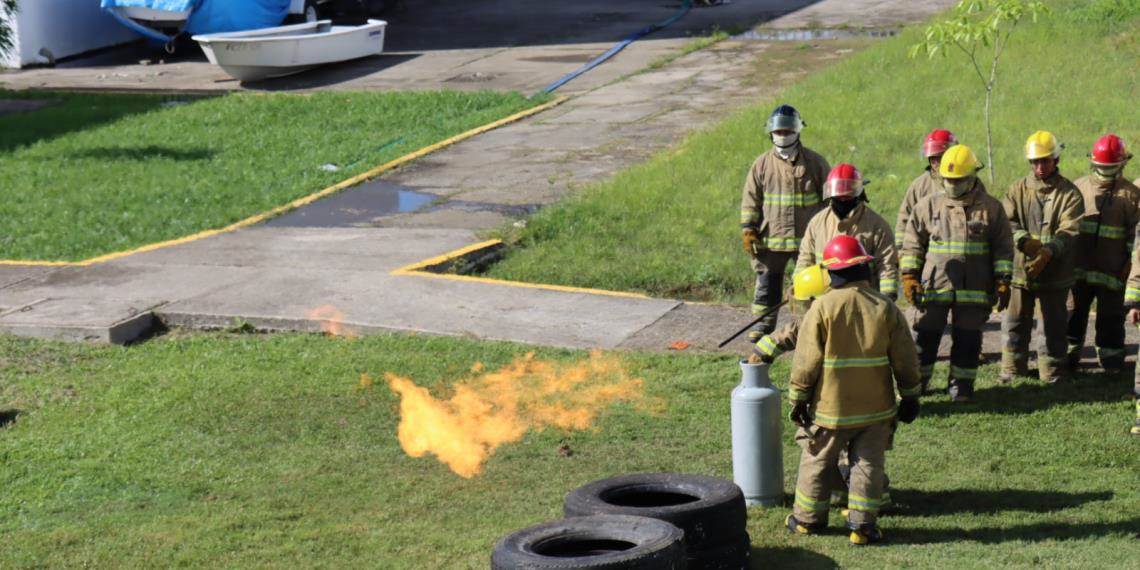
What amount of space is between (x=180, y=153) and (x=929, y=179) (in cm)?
1294

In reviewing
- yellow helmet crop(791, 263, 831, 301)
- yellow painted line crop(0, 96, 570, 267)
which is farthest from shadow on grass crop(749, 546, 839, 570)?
yellow painted line crop(0, 96, 570, 267)

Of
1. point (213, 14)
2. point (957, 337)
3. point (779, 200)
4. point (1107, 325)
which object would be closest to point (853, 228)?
point (957, 337)

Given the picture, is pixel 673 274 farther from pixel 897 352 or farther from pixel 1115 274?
pixel 897 352

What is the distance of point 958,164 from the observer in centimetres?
1012

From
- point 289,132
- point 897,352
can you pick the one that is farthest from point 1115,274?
point 289,132

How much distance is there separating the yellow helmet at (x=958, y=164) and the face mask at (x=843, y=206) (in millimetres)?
803

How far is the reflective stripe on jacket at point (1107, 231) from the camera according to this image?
1091 cm

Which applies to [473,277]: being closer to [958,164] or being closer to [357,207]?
[357,207]

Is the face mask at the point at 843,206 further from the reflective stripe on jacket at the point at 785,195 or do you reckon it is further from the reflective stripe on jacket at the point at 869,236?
the reflective stripe on jacket at the point at 785,195

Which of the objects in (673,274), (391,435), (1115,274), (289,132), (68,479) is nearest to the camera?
(68,479)

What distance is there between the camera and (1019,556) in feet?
25.1

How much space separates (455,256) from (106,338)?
3677mm

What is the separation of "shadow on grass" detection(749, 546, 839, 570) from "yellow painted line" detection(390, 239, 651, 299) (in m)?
5.86

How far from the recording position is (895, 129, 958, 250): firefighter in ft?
35.2
